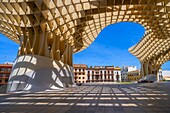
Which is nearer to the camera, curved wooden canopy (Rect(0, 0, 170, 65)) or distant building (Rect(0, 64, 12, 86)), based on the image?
curved wooden canopy (Rect(0, 0, 170, 65))

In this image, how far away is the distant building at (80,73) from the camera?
115m

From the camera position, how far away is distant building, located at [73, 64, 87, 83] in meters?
115

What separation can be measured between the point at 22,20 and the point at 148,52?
62.8 metres

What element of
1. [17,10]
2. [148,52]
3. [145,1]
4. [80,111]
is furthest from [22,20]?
[148,52]

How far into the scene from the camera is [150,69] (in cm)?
8406

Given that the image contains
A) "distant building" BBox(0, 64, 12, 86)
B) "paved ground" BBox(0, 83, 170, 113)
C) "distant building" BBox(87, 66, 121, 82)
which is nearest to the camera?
"paved ground" BBox(0, 83, 170, 113)

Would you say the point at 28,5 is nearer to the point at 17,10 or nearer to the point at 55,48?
the point at 17,10

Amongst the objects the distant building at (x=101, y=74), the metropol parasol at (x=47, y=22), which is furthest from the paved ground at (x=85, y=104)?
the distant building at (x=101, y=74)

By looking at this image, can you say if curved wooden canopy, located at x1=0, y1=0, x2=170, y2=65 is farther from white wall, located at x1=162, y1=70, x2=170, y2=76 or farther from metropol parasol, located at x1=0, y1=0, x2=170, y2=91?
white wall, located at x1=162, y1=70, x2=170, y2=76

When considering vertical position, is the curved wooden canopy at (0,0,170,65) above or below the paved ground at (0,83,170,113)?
above

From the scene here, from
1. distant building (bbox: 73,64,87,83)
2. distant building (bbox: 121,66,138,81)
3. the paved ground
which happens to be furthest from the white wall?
the paved ground

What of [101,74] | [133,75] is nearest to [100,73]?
[101,74]

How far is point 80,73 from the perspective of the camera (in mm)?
116688

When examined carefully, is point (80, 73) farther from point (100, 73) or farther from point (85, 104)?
point (85, 104)
